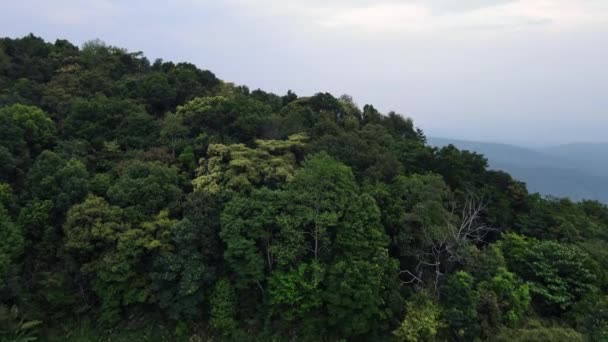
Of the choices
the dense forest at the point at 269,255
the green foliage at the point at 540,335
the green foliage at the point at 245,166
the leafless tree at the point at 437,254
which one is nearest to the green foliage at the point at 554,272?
the dense forest at the point at 269,255

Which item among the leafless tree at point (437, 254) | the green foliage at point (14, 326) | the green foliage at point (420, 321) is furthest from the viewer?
the leafless tree at point (437, 254)

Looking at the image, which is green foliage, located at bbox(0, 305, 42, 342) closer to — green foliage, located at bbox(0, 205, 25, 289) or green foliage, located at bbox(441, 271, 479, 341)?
green foliage, located at bbox(0, 205, 25, 289)

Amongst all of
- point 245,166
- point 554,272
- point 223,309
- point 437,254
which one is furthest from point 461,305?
point 245,166

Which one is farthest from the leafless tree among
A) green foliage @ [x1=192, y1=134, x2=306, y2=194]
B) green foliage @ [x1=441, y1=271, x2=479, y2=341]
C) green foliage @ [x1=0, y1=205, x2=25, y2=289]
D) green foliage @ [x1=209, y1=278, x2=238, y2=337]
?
green foliage @ [x1=0, y1=205, x2=25, y2=289]

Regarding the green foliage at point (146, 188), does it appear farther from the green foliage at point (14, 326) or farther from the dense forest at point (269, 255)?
the green foliage at point (14, 326)

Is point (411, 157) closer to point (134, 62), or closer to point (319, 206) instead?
point (319, 206)

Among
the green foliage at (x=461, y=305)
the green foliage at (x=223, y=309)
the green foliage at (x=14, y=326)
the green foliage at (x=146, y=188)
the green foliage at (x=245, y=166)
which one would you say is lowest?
the green foliage at (x=14, y=326)

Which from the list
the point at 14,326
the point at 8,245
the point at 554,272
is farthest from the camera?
the point at 554,272

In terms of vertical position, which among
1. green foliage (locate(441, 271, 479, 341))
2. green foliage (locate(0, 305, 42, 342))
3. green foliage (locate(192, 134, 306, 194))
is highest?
green foliage (locate(192, 134, 306, 194))

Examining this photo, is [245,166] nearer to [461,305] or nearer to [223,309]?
[223,309]
